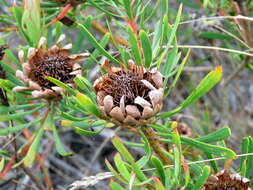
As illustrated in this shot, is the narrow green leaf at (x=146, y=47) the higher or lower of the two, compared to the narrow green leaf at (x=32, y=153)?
higher

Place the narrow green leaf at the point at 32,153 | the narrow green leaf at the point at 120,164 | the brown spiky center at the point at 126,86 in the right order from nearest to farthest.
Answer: the narrow green leaf at the point at 120,164, the brown spiky center at the point at 126,86, the narrow green leaf at the point at 32,153

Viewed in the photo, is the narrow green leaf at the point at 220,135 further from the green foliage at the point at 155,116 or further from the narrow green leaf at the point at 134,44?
the narrow green leaf at the point at 134,44

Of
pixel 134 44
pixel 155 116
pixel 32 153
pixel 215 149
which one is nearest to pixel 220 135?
pixel 215 149

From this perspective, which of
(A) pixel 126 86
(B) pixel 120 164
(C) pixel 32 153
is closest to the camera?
(B) pixel 120 164

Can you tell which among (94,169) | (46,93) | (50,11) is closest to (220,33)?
(50,11)

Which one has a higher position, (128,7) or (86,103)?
(128,7)

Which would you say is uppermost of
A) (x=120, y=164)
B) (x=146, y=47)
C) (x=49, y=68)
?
(x=146, y=47)

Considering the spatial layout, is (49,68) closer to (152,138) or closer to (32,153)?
(32,153)

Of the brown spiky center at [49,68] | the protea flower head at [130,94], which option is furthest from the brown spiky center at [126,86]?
the brown spiky center at [49,68]
